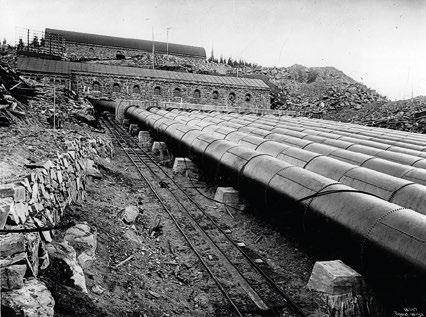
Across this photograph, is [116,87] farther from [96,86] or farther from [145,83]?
[145,83]

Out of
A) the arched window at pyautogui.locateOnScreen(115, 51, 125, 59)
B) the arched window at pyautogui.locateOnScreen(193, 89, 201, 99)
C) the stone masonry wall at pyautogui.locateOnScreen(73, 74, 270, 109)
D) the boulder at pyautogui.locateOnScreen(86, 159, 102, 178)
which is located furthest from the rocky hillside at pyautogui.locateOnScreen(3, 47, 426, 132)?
the boulder at pyautogui.locateOnScreen(86, 159, 102, 178)

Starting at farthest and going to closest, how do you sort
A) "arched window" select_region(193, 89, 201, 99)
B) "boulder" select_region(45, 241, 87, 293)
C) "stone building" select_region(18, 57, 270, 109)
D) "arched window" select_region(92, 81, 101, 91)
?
"arched window" select_region(193, 89, 201, 99) < "arched window" select_region(92, 81, 101, 91) < "stone building" select_region(18, 57, 270, 109) < "boulder" select_region(45, 241, 87, 293)

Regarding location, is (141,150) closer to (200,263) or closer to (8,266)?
(200,263)

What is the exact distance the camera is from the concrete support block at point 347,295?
18.4ft

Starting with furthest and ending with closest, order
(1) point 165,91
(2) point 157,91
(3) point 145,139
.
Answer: (1) point 165,91 → (2) point 157,91 → (3) point 145,139

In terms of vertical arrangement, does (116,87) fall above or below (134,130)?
above

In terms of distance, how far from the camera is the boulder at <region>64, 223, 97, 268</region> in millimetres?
6039

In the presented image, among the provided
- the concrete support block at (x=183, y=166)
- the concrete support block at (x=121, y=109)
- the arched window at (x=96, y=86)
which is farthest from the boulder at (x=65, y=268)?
the arched window at (x=96, y=86)

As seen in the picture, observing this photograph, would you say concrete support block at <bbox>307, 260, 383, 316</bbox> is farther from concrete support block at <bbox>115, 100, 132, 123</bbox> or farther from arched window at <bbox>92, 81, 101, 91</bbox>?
arched window at <bbox>92, 81, 101, 91</bbox>

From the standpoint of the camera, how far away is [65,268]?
195 inches

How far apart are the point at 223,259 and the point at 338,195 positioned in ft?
9.58

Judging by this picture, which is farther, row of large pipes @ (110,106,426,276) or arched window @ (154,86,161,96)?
arched window @ (154,86,161,96)

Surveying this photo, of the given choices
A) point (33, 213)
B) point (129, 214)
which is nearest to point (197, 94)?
point (129, 214)

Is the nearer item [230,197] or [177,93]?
[230,197]
